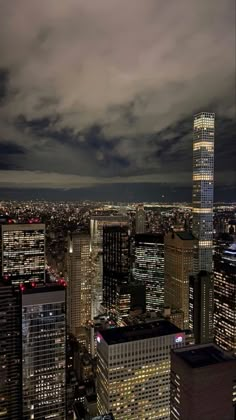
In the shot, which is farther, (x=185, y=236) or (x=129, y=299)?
(x=185, y=236)

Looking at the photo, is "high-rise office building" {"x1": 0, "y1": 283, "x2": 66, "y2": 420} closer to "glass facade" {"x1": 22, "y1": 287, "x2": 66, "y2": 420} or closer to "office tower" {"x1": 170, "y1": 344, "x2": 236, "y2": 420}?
"glass facade" {"x1": 22, "y1": 287, "x2": 66, "y2": 420}

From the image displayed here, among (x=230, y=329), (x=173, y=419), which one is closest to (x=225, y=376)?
(x=173, y=419)

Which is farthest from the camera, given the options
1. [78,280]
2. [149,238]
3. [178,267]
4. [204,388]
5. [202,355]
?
[149,238]

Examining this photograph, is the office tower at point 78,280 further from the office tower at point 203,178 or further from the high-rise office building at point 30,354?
the high-rise office building at point 30,354

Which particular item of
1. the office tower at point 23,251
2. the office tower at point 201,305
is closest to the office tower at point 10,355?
the office tower at point 23,251

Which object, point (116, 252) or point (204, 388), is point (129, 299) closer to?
point (116, 252)

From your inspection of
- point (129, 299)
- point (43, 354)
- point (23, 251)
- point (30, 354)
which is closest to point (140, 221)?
point (129, 299)

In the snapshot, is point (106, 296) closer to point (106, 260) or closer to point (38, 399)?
point (106, 260)
